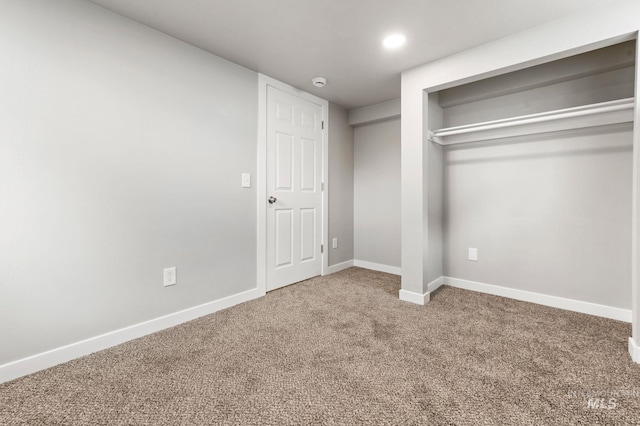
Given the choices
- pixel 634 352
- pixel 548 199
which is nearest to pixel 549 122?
pixel 548 199

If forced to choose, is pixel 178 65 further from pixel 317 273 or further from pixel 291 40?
pixel 317 273

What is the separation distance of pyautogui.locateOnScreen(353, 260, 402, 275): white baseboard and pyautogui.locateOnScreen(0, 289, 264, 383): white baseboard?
1862 mm

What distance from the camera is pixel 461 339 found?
1.77 metres

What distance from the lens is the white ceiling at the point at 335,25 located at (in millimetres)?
1651

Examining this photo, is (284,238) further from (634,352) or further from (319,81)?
(634,352)

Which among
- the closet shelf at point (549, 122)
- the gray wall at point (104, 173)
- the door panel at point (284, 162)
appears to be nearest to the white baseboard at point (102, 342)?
the gray wall at point (104, 173)

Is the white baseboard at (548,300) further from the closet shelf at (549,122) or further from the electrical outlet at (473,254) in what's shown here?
the closet shelf at (549,122)

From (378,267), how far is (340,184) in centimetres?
117

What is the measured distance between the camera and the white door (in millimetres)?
2703

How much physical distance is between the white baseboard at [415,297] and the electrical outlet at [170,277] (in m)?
1.87

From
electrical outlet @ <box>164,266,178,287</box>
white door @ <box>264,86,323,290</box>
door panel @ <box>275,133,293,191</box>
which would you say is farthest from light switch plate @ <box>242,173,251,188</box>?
electrical outlet @ <box>164,266,178,287</box>

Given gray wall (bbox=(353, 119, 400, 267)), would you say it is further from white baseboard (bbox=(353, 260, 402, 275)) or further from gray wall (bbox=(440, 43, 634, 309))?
gray wall (bbox=(440, 43, 634, 309))

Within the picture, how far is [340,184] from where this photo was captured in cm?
356

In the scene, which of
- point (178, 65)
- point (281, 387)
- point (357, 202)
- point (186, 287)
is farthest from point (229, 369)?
point (357, 202)
